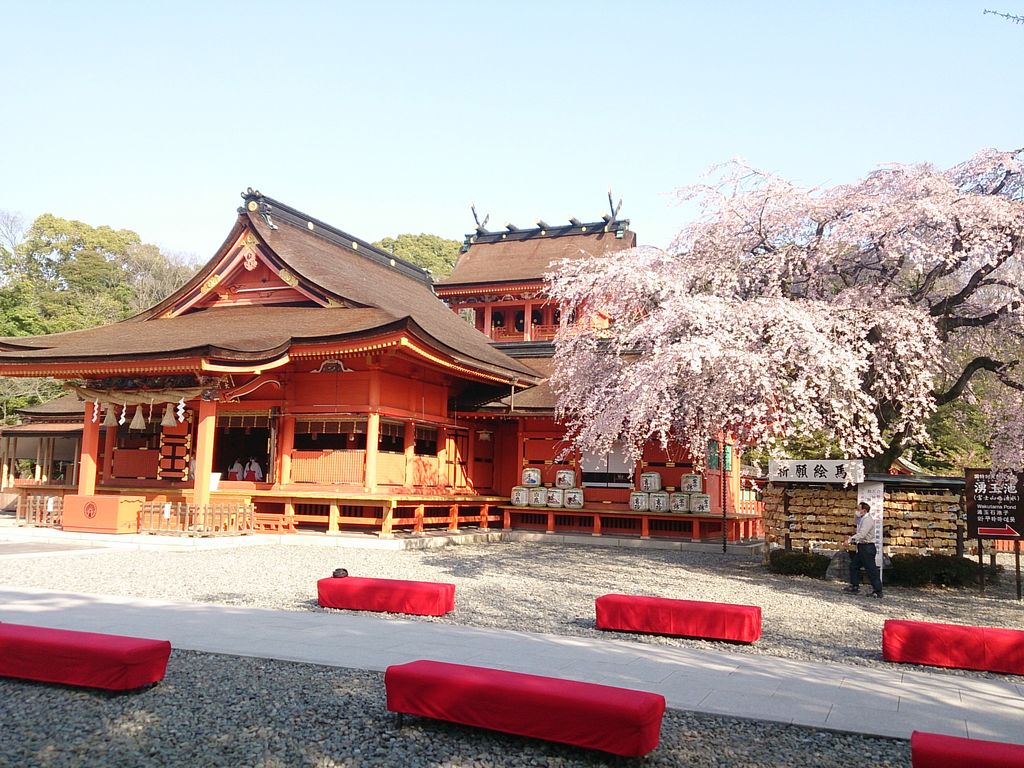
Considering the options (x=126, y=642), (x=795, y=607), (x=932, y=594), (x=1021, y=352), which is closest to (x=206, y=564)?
(x=126, y=642)

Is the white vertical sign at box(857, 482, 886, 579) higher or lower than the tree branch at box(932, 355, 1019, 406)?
lower

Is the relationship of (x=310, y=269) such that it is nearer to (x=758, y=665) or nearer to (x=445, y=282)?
(x=445, y=282)

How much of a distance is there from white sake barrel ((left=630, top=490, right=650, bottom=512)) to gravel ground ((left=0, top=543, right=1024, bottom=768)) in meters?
6.72

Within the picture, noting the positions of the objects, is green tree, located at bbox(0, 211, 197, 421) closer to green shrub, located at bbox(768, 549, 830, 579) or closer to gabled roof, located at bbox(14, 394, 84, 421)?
gabled roof, located at bbox(14, 394, 84, 421)

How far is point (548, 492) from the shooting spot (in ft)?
79.6

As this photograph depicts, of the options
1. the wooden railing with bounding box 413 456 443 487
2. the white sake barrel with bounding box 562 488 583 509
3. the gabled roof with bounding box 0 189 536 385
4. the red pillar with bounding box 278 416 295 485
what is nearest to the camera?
the gabled roof with bounding box 0 189 536 385

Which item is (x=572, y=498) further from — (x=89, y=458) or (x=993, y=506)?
(x=89, y=458)

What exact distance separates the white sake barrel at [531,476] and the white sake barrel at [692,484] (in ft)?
14.0

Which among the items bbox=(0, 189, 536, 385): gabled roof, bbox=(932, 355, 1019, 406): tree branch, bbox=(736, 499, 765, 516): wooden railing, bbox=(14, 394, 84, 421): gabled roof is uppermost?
bbox=(0, 189, 536, 385): gabled roof

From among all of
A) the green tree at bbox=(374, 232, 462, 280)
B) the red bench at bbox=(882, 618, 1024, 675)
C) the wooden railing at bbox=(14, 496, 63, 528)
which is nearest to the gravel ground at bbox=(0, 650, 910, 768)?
the red bench at bbox=(882, 618, 1024, 675)

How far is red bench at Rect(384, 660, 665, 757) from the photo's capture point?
5.43 meters

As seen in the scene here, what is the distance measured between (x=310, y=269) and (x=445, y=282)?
9013 millimetres

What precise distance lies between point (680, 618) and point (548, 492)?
14325 mm

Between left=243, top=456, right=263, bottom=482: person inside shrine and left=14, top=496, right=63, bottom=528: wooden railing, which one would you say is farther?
left=243, top=456, right=263, bottom=482: person inside shrine
